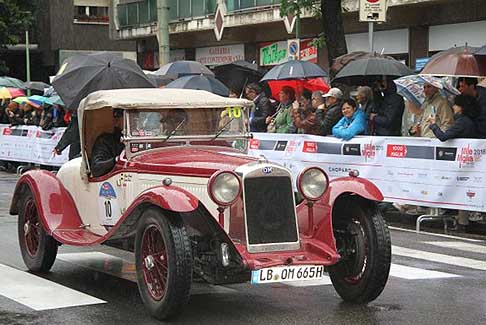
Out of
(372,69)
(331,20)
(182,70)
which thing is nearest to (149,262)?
(372,69)

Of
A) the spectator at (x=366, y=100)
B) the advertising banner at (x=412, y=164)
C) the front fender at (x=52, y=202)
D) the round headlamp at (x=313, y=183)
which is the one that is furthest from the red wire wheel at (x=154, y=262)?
the spectator at (x=366, y=100)

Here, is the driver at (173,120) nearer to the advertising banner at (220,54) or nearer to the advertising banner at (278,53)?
the advertising banner at (278,53)

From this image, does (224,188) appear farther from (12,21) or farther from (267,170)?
(12,21)

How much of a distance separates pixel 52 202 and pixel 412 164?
581 centimetres

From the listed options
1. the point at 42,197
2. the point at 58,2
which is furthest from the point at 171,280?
the point at 58,2

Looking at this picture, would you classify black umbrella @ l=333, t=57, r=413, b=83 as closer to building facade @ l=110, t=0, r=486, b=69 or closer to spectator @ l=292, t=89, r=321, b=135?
spectator @ l=292, t=89, r=321, b=135

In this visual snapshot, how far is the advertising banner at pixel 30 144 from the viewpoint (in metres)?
20.9

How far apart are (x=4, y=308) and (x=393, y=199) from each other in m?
7.18

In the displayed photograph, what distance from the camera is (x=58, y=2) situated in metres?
48.6

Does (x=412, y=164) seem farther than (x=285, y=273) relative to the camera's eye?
Yes

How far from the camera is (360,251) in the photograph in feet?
24.6

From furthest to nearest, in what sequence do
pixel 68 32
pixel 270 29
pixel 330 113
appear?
pixel 68 32 → pixel 270 29 → pixel 330 113

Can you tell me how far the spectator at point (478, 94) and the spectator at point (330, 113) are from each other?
82.6 inches

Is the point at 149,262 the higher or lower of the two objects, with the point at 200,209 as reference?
lower
